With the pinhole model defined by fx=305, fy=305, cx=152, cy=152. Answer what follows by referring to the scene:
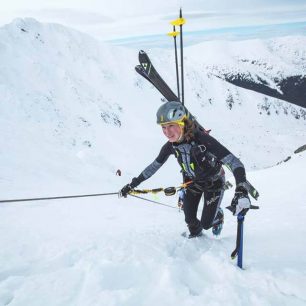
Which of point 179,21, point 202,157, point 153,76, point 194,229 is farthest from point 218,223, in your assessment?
point 153,76

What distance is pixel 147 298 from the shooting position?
3.52 meters

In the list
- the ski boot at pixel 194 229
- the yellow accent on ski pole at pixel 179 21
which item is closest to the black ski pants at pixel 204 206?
the ski boot at pixel 194 229

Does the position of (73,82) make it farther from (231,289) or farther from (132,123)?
(231,289)

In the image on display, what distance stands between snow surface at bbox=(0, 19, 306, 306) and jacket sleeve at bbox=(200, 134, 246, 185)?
128 cm

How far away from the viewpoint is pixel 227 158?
470 centimetres

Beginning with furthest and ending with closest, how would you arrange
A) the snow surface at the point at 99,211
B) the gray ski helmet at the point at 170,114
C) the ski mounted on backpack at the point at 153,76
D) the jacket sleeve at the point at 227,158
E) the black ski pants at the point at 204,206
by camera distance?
the ski mounted on backpack at the point at 153,76
the black ski pants at the point at 204,206
the gray ski helmet at the point at 170,114
the jacket sleeve at the point at 227,158
the snow surface at the point at 99,211

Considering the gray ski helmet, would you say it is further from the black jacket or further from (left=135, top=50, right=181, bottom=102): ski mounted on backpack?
(left=135, top=50, right=181, bottom=102): ski mounted on backpack

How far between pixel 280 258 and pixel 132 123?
143ft

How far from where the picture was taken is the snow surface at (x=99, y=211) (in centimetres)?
374

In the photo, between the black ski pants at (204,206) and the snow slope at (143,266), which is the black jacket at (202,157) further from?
the snow slope at (143,266)

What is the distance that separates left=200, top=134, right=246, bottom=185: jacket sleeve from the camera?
178 inches

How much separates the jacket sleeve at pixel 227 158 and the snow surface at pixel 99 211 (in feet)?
4.21

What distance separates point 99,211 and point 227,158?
5.93m

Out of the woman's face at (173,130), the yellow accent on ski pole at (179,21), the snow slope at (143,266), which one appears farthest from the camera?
the yellow accent on ski pole at (179,21)
